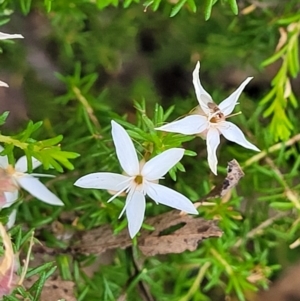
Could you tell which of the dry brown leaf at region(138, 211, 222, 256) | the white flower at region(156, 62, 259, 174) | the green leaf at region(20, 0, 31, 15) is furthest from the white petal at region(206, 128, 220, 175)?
the green leaf at region(20, 0, 31, 15)

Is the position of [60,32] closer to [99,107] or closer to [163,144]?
[99,107]

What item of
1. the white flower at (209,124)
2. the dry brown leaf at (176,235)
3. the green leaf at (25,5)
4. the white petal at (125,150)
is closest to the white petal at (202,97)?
the white flower at (209,124)

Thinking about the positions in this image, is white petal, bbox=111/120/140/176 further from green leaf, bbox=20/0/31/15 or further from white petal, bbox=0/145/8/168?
green leaf, bbox=20/0/31/15

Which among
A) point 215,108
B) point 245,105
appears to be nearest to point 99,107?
point 245,105

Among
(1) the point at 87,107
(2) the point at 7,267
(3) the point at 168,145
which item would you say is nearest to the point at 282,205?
(3) the point at 168,145

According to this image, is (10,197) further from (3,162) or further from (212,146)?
(212,146)
